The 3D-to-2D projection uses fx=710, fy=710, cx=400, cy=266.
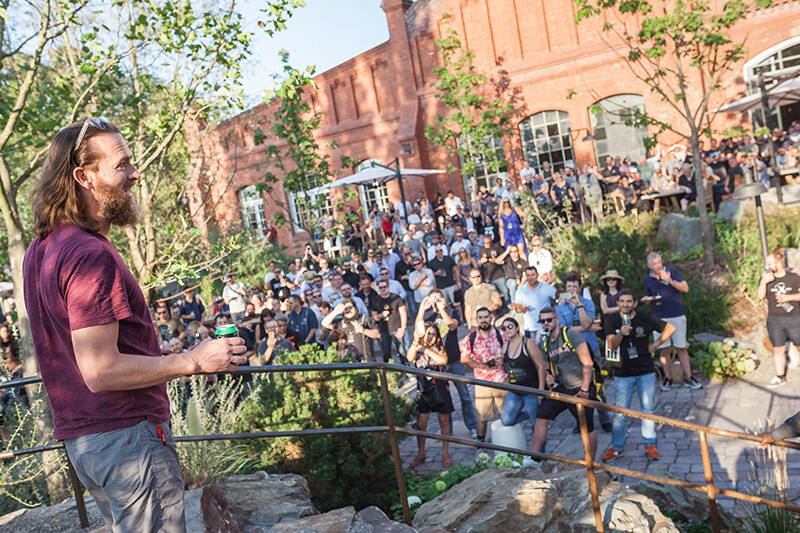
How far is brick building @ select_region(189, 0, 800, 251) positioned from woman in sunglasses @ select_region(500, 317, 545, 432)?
570 inches

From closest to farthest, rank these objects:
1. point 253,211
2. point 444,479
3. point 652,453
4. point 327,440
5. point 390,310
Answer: point 327,440, point 444,479, point 652,453, point 390,310, point 253,211

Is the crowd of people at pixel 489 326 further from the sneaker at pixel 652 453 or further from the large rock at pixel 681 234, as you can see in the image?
the large rock at pixel 681 234

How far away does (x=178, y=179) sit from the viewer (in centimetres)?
1611

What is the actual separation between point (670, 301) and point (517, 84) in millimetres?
16945

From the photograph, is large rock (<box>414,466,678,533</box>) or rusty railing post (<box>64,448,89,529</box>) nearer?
rusty railing post (<box>64,448,89,529</box>)

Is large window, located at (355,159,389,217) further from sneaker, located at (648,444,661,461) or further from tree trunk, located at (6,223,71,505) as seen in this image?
tree trunk, located at (6,223,71,505)

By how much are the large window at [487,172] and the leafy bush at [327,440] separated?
1855cm

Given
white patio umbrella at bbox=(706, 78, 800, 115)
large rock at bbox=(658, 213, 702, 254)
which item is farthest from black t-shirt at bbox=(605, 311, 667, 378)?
white patio umbrella at bbox=(706, 78, 800, 115)

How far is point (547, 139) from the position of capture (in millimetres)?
25250

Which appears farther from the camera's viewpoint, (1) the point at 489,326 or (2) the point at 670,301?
(2) the point at 670,301

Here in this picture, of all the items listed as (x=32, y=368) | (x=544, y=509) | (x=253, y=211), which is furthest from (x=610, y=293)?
(x=253, y=211)

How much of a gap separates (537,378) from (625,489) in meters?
3.07

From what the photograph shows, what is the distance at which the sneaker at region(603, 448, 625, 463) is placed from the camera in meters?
7.95

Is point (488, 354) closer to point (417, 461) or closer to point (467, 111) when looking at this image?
point (417, 461)
